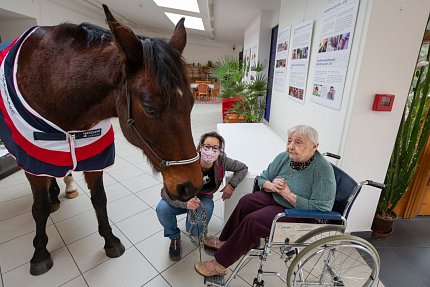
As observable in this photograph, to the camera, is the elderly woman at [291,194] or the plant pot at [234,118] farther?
the plant pot at [234,118]

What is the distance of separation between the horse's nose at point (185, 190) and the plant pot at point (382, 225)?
1.80 meters

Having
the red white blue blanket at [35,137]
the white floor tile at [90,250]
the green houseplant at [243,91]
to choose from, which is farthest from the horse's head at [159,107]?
the green houseplant at [243,91]

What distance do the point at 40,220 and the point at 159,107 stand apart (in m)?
1.34

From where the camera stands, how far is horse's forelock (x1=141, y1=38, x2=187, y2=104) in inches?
30.5

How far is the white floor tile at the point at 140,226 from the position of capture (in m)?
1.81

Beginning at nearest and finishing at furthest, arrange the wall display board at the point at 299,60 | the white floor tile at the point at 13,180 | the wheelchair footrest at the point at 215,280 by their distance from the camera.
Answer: the wheelchair footrest at the point at 215,280
the wall display board at the point at 299,60
the white floor tile at the point at 13,180

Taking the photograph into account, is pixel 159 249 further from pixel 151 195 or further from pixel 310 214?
pixel 310 214

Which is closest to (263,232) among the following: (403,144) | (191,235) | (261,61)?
(191,235)

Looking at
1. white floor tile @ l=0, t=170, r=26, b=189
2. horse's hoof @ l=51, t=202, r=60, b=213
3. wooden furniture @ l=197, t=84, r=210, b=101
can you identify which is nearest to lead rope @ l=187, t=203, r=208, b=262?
horse's hoof @ l=51, t=202, r=60, b=213

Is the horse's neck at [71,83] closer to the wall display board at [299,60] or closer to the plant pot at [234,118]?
the wall display board at [299,60]

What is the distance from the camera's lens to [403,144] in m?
1.74

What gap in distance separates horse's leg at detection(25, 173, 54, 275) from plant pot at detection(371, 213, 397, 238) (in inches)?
99.4

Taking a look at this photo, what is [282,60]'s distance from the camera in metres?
3.03

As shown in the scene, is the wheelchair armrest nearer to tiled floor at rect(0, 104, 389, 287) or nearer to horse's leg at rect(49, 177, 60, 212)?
tiled floor at rect(0, 104, 389, 287)
